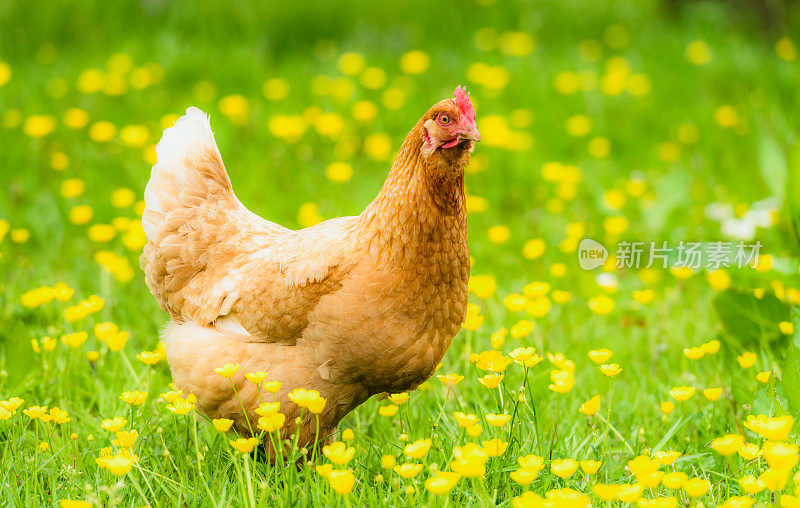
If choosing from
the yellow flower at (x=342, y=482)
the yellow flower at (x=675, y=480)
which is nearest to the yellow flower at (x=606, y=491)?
the yellow flower at (x=675, y=480)

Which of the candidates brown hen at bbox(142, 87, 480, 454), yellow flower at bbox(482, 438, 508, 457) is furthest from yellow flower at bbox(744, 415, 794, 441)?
brown hen at bbox(142, 87, 480, 454)

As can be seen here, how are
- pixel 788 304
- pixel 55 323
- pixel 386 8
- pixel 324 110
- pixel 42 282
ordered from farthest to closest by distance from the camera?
pixel 386 8 < pixel 324 110 < pixel 42 282 < pixel 55 323 < pixel 788 304

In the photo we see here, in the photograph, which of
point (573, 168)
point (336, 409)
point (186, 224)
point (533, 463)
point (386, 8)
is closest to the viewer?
point (533, 463)

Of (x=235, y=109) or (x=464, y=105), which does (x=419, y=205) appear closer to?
(x=464, y=105)

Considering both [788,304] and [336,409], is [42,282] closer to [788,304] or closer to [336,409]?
[336,409]

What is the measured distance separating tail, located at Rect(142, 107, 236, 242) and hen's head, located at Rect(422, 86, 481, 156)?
1.04 m

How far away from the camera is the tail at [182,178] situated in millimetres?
3178

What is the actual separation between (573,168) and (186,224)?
9.64ft

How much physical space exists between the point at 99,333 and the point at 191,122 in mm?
933

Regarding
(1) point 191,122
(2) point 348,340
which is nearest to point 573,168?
(1) point 191,122

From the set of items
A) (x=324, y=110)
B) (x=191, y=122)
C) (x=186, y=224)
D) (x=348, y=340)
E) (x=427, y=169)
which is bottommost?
(x=348, y=340)

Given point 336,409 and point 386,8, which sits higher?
point 386,8

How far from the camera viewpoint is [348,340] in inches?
101

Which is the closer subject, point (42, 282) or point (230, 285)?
point (230, 285)
